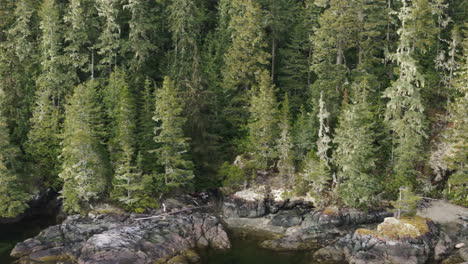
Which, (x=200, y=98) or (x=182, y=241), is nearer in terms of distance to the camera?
(x=182, y=241)

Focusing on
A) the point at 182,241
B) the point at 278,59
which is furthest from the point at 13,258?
the point at 278,59

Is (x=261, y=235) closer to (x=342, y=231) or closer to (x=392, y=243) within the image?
(x=342, y=231)

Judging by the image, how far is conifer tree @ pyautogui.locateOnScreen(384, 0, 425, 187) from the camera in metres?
38.4

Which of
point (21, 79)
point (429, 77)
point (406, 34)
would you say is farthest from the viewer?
point (21, 79)

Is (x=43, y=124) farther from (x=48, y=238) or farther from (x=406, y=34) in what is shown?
(x=406, y=34)

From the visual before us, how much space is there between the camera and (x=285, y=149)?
4172 centimetres

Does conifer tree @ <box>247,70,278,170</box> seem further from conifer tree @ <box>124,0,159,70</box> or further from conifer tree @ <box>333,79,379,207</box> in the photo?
conifer tree @ <box>124,0,159,70</box>

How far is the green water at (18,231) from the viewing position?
35.4 meters

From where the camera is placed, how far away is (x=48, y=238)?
116 ft

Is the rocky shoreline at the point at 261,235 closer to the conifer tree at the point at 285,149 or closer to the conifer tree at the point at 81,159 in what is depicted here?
the conifer tree at the point at 81,159

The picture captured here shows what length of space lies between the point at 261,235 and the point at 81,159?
16.7 metres

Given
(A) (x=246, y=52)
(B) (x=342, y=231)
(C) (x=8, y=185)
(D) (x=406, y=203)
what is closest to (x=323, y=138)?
(B) (x=342, y=231)

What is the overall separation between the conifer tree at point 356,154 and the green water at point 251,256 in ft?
23.3

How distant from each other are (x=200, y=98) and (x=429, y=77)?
75.8ft
